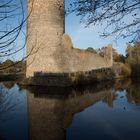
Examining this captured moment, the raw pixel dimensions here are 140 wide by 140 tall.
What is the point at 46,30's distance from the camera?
19.4 meters

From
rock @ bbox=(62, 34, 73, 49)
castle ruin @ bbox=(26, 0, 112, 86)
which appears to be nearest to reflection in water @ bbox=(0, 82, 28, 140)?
castle ruin @ bbox=(26, 0, 112, 86)

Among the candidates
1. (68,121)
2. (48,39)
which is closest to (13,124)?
(68,121)

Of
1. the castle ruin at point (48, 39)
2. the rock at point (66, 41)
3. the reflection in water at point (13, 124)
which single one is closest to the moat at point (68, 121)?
the reflection in water at point (13, 124)

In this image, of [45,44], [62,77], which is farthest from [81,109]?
[45,44]

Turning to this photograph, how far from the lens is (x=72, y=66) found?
20719 millimetres

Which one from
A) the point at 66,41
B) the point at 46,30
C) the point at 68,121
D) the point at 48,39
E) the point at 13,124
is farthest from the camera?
the point at 66,41

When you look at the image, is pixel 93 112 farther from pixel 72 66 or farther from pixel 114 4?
pixel 72 66

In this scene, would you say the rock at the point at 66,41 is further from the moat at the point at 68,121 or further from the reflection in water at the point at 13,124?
the reflection in water at the point at 13,124

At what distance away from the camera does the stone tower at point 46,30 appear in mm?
19328

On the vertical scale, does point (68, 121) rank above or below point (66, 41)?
below

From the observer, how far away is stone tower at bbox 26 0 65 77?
19328 mm

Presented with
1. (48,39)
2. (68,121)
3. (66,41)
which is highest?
(48,39)

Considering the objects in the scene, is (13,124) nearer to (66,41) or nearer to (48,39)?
(48,39)

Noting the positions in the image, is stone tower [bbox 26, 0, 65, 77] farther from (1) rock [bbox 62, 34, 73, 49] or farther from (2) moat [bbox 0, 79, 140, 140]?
(2) moat [bbox 0, 79, 140, 140]
